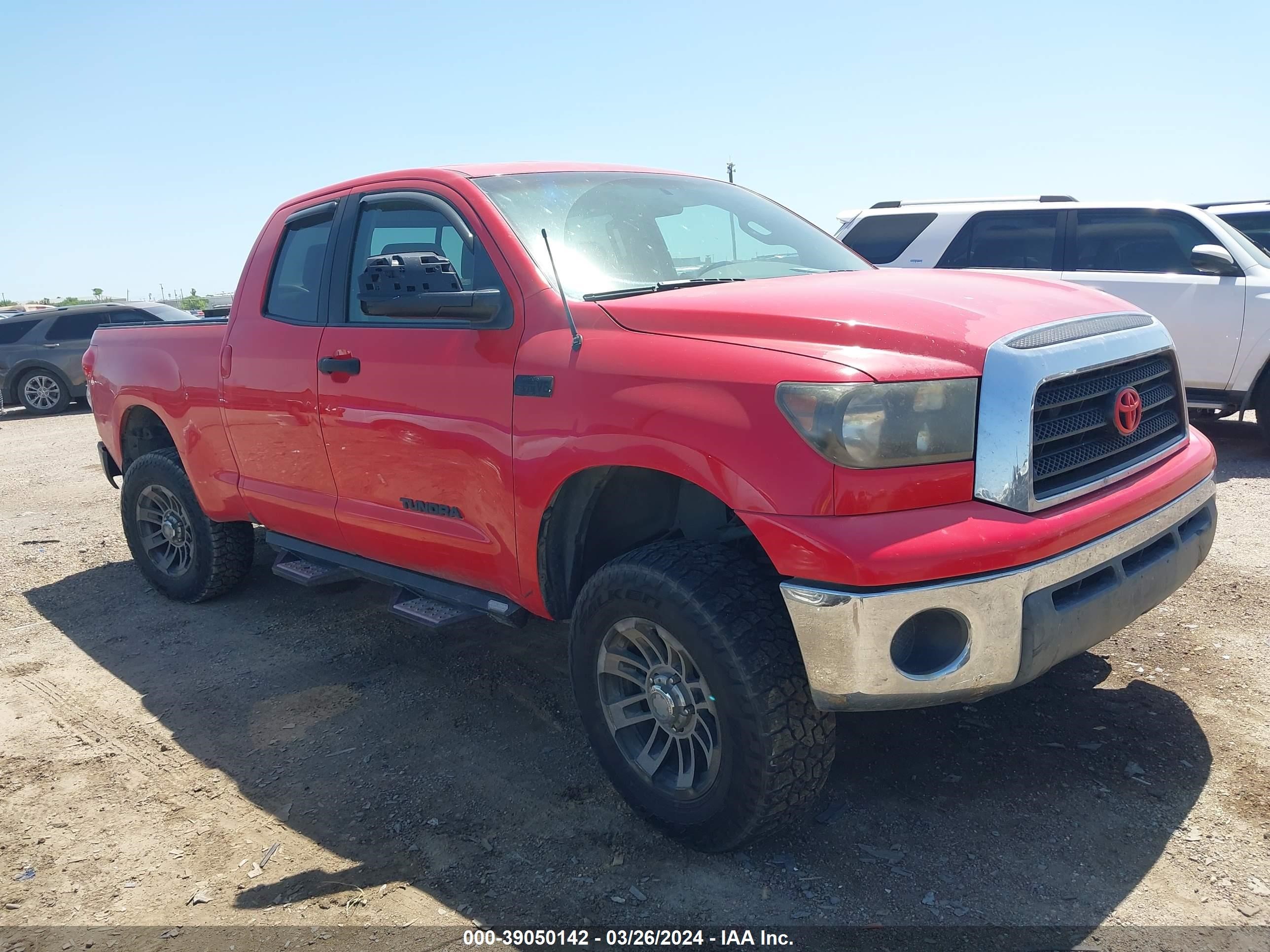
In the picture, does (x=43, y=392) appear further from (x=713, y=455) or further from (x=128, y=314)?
(x=713, y=455)

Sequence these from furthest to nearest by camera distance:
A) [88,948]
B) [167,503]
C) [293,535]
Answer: [167,503] < [293,535] < [88,948]

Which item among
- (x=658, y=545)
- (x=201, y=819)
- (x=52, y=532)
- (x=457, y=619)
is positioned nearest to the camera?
(x=658, y=545)

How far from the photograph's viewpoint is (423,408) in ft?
11.3

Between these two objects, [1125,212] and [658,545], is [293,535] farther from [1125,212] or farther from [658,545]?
[1125,212]

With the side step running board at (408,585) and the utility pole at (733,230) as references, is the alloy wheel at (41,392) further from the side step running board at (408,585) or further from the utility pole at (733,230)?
the utility pole at (733,230)

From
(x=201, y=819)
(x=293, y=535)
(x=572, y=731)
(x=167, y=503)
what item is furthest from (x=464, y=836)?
(x=167, y=503)

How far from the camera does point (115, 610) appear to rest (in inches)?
211

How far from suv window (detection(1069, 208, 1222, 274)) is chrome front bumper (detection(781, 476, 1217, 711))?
593cm

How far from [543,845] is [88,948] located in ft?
4.10

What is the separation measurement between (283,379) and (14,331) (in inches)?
573

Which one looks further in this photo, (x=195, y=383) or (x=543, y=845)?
(x=195, y=383)

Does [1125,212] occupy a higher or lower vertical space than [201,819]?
higher

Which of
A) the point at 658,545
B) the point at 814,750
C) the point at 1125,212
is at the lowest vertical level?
the point at 814,750

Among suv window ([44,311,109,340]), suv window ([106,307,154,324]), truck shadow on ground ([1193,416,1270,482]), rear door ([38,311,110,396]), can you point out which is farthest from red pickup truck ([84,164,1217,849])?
suv window ([44,311,109,340])
